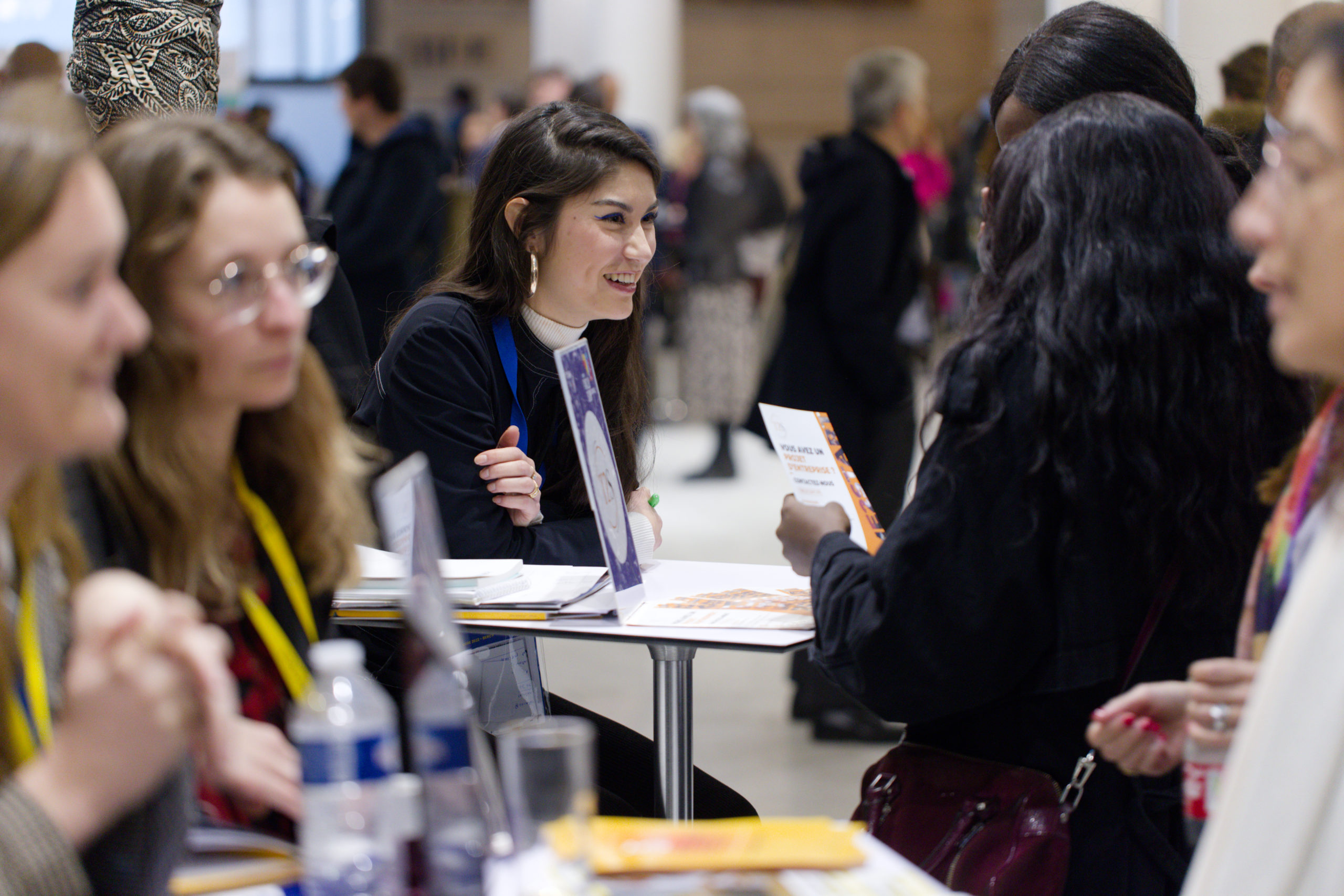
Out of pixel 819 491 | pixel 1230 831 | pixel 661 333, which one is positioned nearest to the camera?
pixel 1230 831

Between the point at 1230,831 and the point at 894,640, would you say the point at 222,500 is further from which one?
the point at 1230,831

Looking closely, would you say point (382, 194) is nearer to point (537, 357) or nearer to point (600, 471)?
point (537, 357)

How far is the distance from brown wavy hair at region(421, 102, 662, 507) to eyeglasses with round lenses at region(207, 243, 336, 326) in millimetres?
1186

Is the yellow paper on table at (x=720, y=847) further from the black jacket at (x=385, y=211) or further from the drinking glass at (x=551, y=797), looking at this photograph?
the black jacket at (x=385, y=211)

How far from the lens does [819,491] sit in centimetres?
203

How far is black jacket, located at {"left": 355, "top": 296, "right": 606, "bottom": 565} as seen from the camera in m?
2.32

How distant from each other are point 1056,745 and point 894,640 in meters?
0.25

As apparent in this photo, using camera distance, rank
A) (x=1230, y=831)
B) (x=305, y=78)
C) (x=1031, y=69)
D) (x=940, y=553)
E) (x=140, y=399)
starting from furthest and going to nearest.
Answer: (x=305, y=78) → (x=1031, y=69) → (x=940, y=553) → (x=140, y=399) → (x=1230, y=831)

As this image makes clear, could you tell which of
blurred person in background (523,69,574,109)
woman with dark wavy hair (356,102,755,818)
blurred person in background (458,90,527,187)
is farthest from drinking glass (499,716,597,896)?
blurred person in background (523,69,574,109)

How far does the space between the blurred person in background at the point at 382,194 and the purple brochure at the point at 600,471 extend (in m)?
3.31

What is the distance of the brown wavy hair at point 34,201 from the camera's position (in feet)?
3.19

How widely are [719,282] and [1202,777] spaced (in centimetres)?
624

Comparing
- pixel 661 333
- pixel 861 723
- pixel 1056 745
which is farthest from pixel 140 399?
pixel 661 333

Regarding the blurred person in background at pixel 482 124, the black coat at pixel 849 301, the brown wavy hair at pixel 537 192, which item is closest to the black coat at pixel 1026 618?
the brown wavy hair at pixel 537 192
